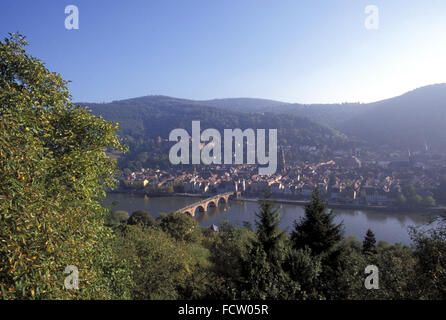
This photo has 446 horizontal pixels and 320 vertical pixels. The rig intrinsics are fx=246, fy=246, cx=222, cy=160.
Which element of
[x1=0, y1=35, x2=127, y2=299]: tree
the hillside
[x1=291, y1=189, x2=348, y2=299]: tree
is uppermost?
the hillside

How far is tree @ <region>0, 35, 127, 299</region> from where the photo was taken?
1.47 m

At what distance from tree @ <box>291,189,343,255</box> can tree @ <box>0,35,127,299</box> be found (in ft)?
12.9

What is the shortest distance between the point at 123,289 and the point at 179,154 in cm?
5137

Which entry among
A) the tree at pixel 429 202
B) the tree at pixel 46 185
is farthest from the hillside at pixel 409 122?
the tree at pixel 46 185

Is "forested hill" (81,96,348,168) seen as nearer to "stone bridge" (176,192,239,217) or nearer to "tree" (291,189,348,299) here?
"stone bridge" (176,192,239,217)

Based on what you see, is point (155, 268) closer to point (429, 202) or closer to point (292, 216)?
point (292, 216)

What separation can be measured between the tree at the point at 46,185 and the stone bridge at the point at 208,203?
19.8 m

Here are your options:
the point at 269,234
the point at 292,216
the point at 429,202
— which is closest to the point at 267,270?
the point at 269,234

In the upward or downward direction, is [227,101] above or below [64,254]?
above

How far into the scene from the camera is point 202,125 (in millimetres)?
75438

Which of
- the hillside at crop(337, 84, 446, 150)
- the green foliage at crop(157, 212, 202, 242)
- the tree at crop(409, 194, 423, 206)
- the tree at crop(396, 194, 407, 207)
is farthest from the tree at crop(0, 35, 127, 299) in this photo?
the hillside at crop(337, 84, 446, 150)
